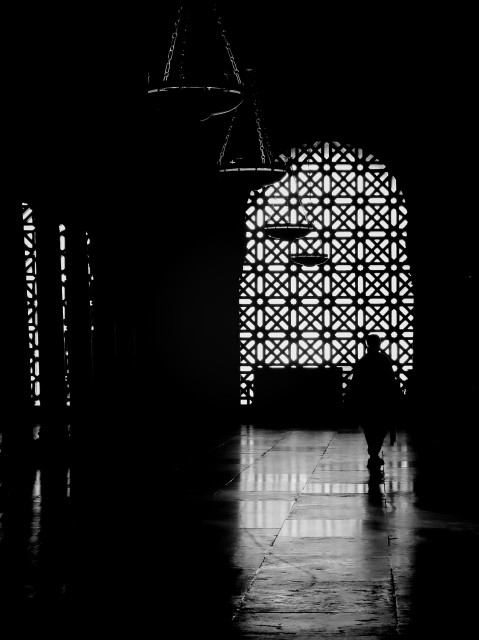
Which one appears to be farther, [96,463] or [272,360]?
[272,360]

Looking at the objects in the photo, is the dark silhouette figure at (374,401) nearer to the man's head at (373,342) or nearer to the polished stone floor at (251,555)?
the man's head at (373,342)

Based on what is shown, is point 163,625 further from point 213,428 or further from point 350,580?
point 213,428

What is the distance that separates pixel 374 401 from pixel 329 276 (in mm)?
8701

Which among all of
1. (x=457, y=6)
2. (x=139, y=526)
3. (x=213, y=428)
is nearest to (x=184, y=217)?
(x=213, y=428)

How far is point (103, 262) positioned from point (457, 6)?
21.6 ft

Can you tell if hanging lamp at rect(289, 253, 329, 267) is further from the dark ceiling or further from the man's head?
the man's head

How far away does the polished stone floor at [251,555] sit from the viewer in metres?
4.92

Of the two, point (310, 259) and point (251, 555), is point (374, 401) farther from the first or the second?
point (310, 259)

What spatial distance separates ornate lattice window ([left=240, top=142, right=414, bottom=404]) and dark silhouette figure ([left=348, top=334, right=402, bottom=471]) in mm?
8264

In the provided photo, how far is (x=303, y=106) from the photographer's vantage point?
63.2ft

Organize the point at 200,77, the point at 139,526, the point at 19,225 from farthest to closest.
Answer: the point at 19,225 → the point at 200,77 → the point at 139,526

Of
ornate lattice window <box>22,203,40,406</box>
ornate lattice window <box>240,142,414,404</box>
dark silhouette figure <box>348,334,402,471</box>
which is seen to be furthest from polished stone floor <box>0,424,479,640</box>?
ornate lattice window <box>22,203,40,406</box>

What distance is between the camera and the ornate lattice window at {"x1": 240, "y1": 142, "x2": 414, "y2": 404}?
63.3ft

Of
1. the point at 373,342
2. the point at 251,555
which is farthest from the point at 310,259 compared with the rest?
the point at 251,555
